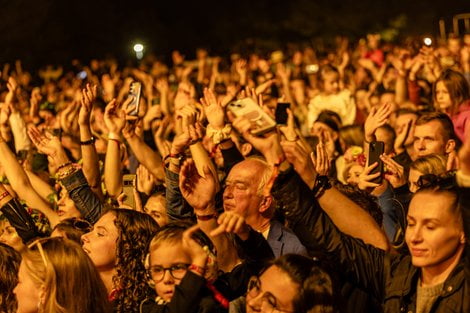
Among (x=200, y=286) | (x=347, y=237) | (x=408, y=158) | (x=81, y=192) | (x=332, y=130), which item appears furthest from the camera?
(x=332, y=130)

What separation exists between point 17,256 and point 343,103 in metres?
6.93

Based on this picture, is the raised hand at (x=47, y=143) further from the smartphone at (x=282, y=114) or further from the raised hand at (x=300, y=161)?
the raised hand at (x=300, y=161)

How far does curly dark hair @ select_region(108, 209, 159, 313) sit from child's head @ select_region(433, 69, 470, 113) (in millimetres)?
4124

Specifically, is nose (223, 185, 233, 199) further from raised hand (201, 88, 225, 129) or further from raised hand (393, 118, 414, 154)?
raised hand (393, 118, 414, 154)

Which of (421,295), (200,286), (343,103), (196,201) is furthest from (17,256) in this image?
(343,103)

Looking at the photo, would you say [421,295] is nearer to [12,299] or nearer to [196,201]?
[196,201]

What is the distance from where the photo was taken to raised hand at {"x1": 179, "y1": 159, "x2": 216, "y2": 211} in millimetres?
5457

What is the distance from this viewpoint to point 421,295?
4305mm

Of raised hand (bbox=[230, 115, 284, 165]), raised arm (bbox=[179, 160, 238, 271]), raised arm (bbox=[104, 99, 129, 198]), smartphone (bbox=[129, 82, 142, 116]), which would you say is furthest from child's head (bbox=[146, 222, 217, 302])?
smartphone (bbox=[129, 82, 142, 116])

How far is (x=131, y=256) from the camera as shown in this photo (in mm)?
5172

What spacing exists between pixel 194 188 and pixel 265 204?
380 millimetres

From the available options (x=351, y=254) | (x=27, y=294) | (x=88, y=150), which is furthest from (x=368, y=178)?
(x=88, y=150)

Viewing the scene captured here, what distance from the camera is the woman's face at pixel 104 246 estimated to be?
5355mm

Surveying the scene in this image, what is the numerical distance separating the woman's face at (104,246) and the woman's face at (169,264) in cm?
82
